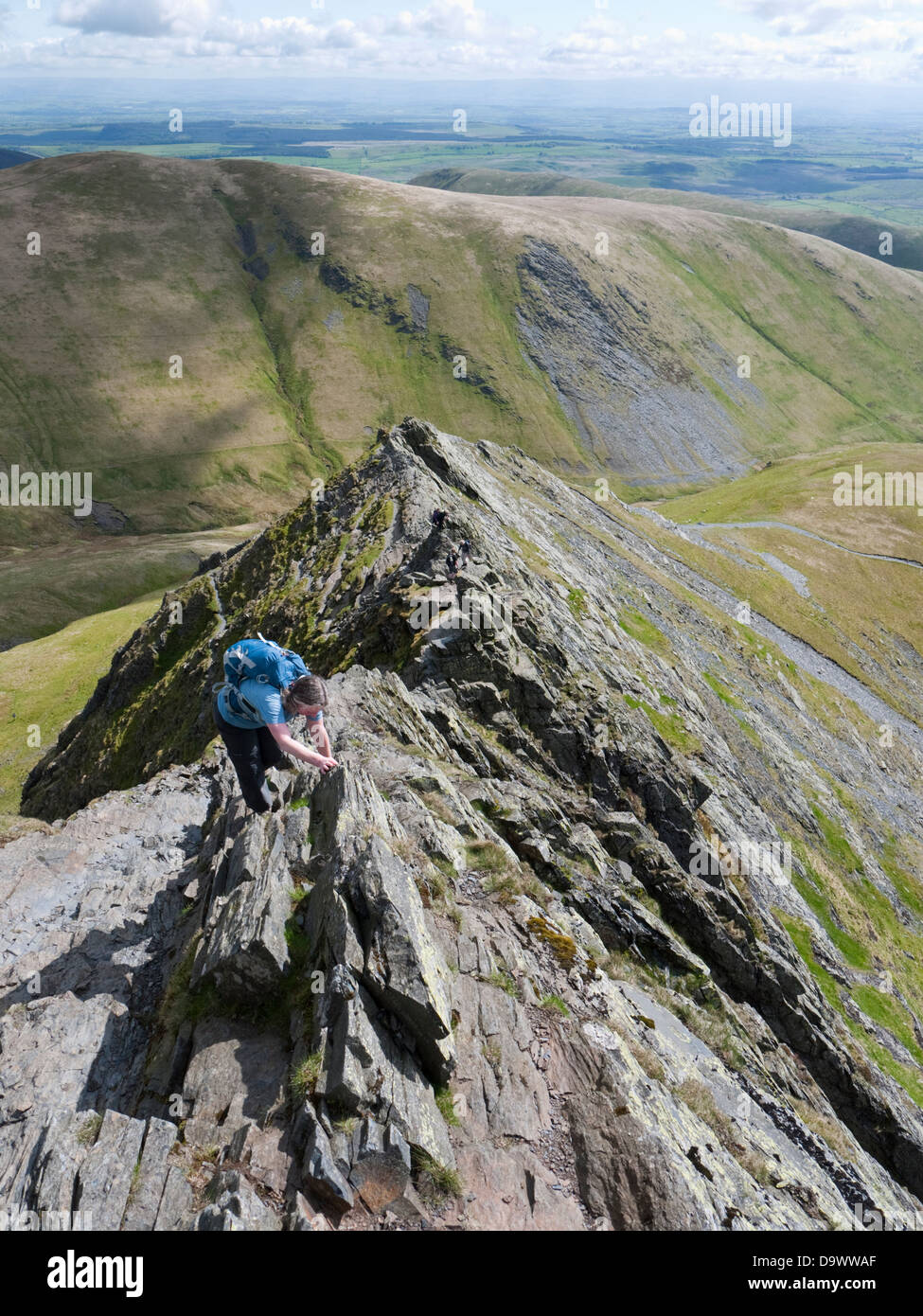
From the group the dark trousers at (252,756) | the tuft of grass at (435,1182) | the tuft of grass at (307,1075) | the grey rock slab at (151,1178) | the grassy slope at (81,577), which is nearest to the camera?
the grey rock slab at (151,1178)

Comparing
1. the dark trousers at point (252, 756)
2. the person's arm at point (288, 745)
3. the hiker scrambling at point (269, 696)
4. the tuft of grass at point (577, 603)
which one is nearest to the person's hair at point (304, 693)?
the hiker scrambling at point (269, 696)

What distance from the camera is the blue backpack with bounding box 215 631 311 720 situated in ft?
45.7

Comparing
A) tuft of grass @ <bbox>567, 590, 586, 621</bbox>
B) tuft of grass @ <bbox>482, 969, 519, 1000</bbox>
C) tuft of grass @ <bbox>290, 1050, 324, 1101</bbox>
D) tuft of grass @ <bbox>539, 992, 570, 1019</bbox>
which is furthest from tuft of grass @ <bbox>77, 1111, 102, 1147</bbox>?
tuft of grass @ <bbox>567, 590, 586, 621</bbox>

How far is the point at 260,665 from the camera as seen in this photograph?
13.9m

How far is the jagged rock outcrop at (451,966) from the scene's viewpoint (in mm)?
10867

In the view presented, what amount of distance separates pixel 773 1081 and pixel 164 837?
20727mm

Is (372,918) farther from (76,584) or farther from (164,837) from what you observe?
(76,584)

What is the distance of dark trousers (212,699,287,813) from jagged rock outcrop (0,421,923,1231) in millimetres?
985

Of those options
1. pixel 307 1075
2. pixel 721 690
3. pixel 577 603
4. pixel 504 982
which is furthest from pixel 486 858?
pixel 721 690

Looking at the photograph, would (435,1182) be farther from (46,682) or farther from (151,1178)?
(46,682)

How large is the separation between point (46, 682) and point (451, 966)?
8522 centimetres

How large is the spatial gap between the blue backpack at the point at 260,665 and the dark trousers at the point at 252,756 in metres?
1.14

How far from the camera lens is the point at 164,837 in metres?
22.7

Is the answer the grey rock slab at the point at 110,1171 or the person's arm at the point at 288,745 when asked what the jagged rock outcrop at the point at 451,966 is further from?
the person's arm at the point at 288,745
